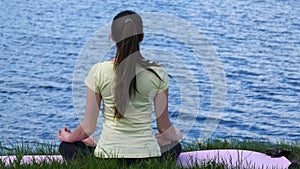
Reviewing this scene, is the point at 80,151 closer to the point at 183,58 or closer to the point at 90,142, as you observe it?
the point at 90,142

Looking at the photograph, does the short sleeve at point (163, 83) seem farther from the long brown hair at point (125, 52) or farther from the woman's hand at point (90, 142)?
the woman's hand at point (90, 142)

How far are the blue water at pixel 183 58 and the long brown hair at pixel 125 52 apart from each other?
1.21 m

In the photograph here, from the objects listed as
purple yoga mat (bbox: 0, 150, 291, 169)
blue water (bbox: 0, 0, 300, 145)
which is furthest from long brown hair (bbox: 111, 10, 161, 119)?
blue water (bbox: 0, 0, 300, 145)

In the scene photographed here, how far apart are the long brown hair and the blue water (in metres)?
1.21

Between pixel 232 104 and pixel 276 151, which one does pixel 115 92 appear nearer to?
pixel 276 151

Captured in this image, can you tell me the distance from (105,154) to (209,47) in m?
10.5

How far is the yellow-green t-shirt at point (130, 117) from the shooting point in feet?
14.6

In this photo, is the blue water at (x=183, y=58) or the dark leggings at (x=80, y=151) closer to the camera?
the dark leggings at (x=80, y=151)

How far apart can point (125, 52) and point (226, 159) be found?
1.01 meters

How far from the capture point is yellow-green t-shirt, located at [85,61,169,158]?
4453 millimetres

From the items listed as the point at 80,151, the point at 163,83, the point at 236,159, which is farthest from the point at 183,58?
the point at 163,83

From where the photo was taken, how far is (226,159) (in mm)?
4738

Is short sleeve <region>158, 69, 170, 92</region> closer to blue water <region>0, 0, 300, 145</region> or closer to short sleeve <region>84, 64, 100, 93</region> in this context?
short sleeve <region>84, 64, 100, 93</region>

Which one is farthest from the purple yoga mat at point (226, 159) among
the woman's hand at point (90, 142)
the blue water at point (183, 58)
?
the blue water at point (183, 58)
